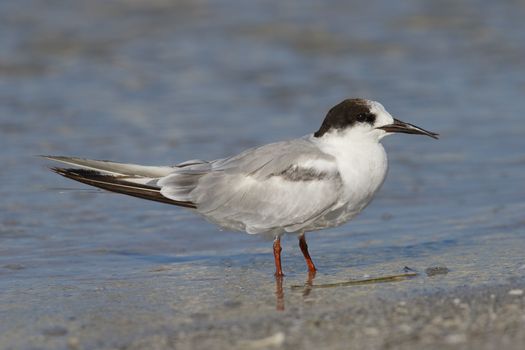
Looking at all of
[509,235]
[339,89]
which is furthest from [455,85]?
[509,235]

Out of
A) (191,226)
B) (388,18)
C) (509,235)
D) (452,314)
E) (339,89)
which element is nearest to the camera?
(452,314)

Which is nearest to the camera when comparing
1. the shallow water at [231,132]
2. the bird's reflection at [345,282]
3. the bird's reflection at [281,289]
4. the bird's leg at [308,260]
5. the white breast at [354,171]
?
the bird's reflection at [281,289]

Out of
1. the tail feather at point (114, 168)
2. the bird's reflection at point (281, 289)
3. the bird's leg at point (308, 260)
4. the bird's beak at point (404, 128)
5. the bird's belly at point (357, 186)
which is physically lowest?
the bird's reflection at point (281, 289)

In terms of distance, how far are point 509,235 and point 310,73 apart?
491cm

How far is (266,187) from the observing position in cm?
523

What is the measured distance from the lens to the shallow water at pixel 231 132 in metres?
5.21

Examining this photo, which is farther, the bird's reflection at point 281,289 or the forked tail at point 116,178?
the forked tail at point 116,178

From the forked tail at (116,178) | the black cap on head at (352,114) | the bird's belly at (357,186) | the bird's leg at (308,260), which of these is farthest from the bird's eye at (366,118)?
the forked tail at (116,178)

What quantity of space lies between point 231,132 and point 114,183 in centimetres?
342

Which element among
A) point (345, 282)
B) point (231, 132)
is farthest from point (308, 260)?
point (231, 132)

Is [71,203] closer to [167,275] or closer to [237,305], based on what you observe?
[167,275]

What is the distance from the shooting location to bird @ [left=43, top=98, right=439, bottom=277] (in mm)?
5098

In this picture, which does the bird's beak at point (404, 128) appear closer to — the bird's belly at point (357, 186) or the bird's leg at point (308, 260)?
the bird's belly at point (357, 186)

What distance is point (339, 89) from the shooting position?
32.7 ft
